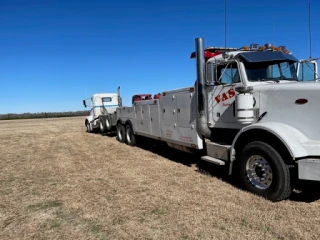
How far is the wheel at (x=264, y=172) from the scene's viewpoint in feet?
14.4

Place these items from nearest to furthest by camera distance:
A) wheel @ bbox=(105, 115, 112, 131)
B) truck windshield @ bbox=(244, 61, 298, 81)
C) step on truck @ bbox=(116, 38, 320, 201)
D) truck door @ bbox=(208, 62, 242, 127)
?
step on truck @ bbox=(116, 38, 320, 201)
truck windshield @ bbox=(244, 61, 298, 81)
truck door @ bbox=(208, 62, 242, 127)
wheel @ bbox=(105, 115, 112, 131)

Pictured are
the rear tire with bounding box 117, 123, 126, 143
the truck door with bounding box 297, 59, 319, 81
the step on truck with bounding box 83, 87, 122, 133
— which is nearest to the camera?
the truck door with bounding box 297, 59, 319, 81

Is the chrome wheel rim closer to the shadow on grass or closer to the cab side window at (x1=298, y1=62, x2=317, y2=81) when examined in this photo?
the shadow on grass

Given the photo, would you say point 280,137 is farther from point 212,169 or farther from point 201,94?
point 212,169

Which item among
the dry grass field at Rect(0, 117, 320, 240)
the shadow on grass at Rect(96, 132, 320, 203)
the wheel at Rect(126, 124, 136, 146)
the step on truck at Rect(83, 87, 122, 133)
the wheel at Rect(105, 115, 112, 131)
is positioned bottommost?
the shadow on grass at Rect(96, 132, 320, 203)

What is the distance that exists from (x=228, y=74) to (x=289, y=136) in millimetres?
1869

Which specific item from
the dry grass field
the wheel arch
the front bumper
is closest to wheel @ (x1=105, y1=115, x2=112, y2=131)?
the dry grass field

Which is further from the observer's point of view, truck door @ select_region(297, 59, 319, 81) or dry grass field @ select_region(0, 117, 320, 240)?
truck door @ select_region(297, 59, 319, 81)

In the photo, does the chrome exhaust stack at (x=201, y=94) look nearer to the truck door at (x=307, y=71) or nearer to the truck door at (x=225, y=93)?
the truck door at (x=225, y=93)

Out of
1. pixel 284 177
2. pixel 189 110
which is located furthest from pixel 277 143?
pixel 189 110

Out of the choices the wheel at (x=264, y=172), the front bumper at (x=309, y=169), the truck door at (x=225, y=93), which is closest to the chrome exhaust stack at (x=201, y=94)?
the truck door at (x=225, y=93)

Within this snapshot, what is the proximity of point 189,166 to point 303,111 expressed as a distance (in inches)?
141

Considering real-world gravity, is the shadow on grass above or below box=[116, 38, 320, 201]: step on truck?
below

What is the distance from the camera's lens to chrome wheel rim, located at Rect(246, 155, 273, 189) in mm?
4668
